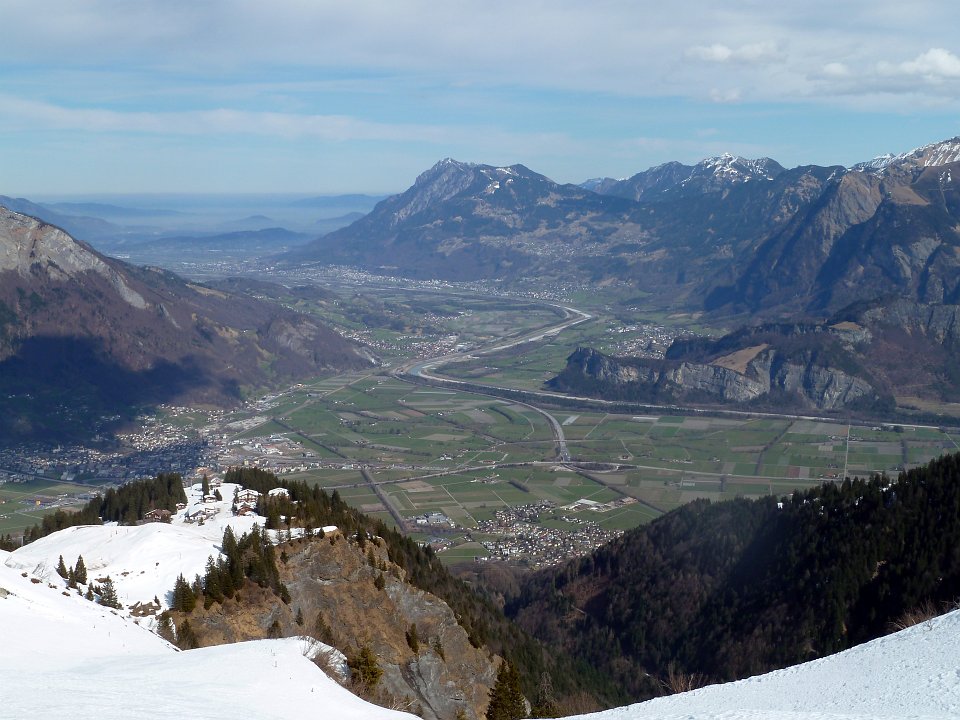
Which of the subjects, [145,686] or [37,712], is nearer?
[37,712]

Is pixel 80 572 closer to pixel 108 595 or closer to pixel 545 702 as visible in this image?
pixel 108 595

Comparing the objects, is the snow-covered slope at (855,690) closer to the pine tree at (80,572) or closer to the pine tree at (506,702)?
the pine tree at (506,702)

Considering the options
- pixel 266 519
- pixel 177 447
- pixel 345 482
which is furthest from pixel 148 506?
pixel 177 447

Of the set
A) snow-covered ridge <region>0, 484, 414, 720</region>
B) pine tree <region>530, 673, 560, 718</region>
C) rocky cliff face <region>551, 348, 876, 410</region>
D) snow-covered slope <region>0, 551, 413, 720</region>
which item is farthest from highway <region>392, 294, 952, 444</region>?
snow-covered slope <region>0, 551, 413, 720</region>

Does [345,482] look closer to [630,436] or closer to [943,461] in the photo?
[630,436]

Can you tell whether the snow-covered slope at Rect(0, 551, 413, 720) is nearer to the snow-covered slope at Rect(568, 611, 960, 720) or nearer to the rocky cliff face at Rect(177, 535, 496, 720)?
the rocky cliff face at Rect(177, 535, 496, 720)

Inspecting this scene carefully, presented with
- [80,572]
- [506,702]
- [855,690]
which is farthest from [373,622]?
[855,690]
